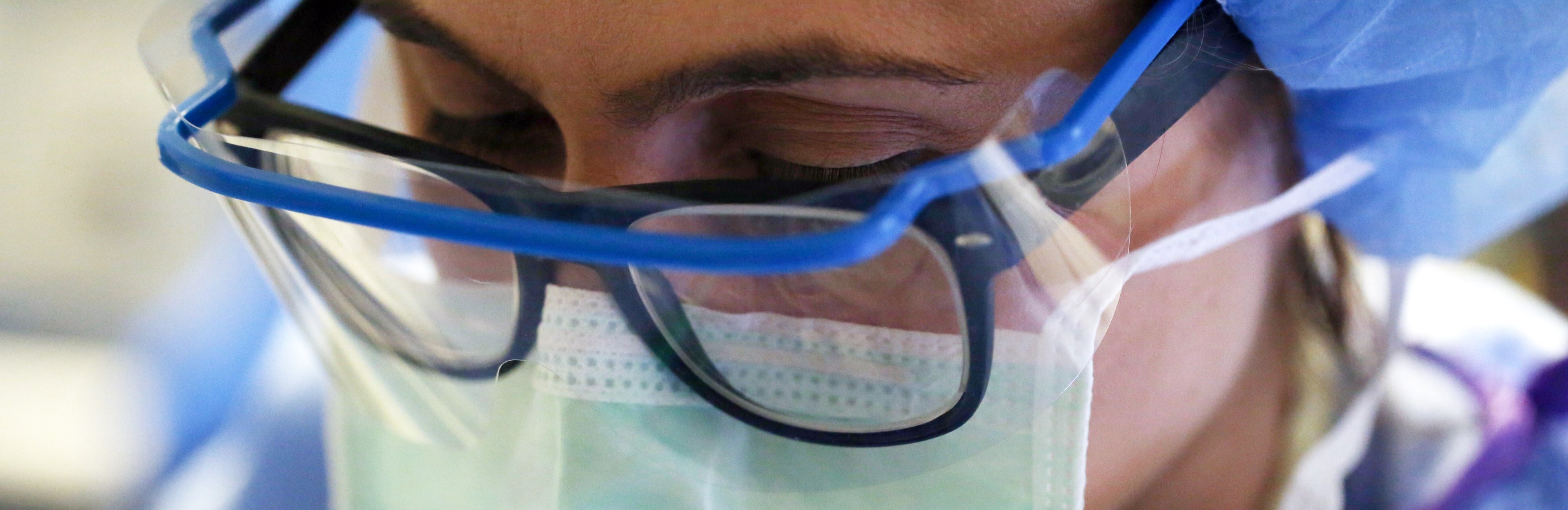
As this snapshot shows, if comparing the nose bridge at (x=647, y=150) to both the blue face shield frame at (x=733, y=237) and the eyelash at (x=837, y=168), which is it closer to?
the eyelash at (x=837, y=168)

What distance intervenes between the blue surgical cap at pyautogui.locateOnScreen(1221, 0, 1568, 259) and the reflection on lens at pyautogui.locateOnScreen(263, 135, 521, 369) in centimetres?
44

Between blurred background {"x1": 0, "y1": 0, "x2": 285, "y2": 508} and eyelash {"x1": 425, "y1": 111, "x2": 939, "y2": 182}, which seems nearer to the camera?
eyelash {"x1": 425, "y1": 111, "x2": 939, "y2": 182}

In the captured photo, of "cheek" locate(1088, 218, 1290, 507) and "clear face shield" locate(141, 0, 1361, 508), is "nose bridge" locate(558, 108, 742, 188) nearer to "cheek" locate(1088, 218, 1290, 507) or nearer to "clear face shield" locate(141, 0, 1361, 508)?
"clear face shield" locate(141, 0, 1361, 508)

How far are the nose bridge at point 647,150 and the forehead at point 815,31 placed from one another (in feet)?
0.10

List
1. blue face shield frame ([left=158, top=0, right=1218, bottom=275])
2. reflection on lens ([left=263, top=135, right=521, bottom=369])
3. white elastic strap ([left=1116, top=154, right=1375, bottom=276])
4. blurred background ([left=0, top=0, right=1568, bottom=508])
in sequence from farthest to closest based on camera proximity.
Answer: blurred background ([left=0, top=0, right=1568, bottom=508]) → white elastic strap ([left=1116, top=154, right=1375, bottom=276]) → reflection on lens ([left=263, top=135, right=521, bottom=369]) → blue face shield frame ([left=158, top=0, right=1218, bottom=275])

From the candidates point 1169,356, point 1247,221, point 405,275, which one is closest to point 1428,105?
point 1247,221

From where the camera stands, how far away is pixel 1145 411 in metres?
0.68

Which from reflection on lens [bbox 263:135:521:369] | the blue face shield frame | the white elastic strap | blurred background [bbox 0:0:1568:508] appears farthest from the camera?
blurred background [bbox 0:0:1568:508]

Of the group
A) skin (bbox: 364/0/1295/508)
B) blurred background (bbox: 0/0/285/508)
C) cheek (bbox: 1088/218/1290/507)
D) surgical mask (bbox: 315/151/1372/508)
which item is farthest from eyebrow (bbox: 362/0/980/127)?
blurred background (bbox: 0/0/285/508)

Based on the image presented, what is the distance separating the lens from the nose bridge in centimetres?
55

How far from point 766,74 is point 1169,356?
1.19 feet

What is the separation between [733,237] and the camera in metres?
0.43

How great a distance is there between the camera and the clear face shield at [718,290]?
0.43 m

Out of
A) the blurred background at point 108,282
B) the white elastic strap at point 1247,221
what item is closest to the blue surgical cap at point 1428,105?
the white elastic strap at point 1247,221
